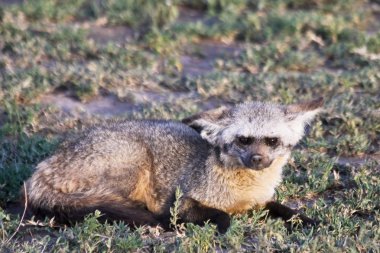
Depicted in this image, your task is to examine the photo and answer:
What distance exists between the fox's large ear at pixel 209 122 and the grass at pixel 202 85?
697 mm

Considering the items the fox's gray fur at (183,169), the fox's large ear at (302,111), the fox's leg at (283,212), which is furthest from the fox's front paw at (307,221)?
the fox's large ear at (302,111)

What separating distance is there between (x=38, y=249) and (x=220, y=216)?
1.41 meters

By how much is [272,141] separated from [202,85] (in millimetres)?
2972

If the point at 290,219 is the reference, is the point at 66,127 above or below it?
below

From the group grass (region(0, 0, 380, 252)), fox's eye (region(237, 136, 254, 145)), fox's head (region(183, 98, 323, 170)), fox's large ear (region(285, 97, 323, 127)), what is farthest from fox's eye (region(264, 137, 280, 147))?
grass (region(0, 0, 380, 252))

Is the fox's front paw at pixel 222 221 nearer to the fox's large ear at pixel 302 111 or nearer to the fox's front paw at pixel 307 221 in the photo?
the fox's front paw at pixel 307 221

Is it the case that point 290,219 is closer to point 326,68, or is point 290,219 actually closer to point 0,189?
point 0,189

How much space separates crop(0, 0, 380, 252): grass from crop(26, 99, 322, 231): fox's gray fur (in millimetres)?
224

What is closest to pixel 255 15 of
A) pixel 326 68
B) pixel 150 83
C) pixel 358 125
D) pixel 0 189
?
pixel 326 68

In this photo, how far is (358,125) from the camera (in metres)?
8.23

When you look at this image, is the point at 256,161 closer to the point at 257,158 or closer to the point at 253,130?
the point at 257,158

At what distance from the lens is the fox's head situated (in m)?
6.29

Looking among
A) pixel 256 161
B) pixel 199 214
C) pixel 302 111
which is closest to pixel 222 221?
pixel 199 214

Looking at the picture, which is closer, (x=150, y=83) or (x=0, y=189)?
(x=0, y=189)
